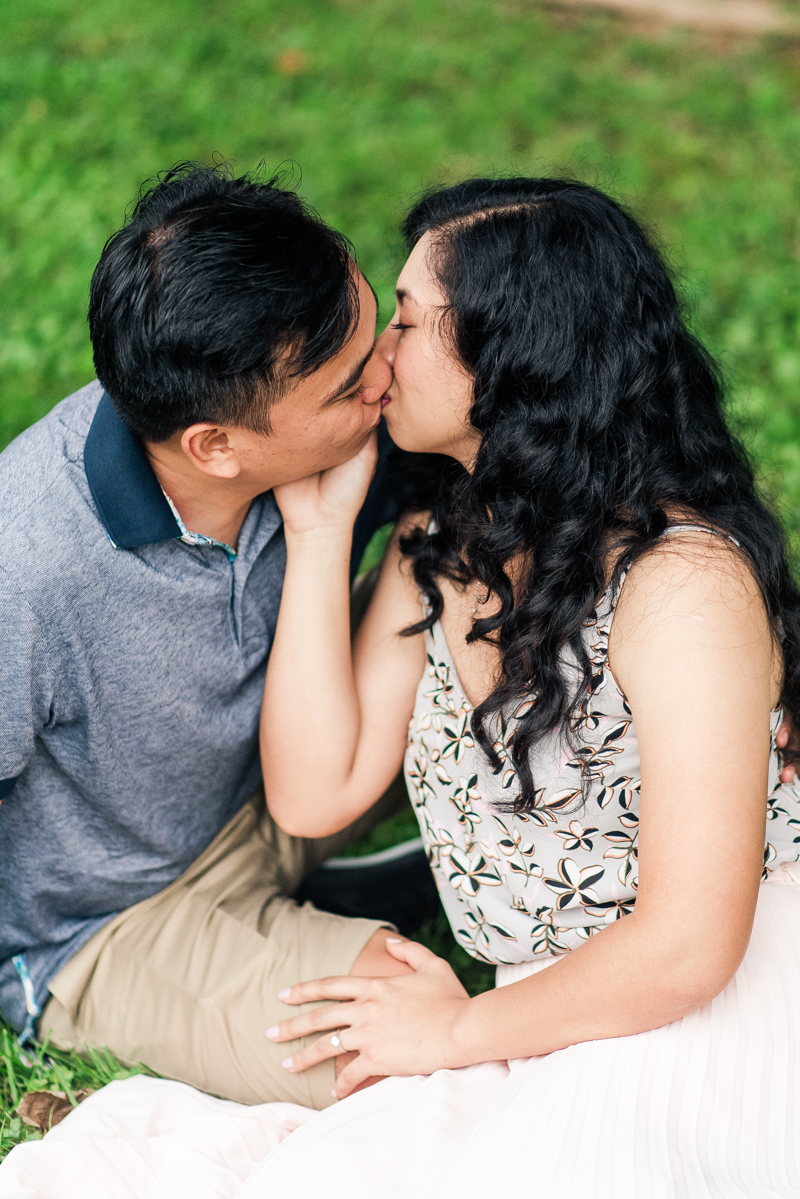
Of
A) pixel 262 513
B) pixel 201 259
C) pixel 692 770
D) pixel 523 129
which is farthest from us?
pixel 523 129

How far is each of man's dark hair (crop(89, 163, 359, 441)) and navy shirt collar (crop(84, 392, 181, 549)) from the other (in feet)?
0.16

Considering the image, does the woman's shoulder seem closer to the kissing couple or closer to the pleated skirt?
the kissing couple

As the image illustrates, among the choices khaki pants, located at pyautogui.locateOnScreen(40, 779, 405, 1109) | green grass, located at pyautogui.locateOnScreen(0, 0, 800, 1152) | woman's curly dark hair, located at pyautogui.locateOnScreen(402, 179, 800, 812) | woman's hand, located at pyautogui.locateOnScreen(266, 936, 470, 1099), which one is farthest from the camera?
green grass, located at pyautogui.locateOnScreen(0, 0, 800, 1152)

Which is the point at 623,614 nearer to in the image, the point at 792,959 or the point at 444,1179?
the point at 792,959

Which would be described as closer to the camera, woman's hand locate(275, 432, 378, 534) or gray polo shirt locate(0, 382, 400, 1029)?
gray polo shirt locate(0, 382, 400, 1029)

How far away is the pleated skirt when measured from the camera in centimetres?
187

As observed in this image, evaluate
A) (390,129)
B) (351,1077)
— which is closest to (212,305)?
(351,1077)

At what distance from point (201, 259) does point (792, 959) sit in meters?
1.85

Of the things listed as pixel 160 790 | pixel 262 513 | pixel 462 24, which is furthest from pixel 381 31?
pixel 160 790

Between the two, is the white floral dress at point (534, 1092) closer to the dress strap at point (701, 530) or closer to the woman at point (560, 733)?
the woman at point (560, 733)

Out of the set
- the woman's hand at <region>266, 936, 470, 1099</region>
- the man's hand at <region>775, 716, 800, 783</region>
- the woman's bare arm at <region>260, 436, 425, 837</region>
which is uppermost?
the woman's bare arm at <region>260, 436, 425, 837</region>

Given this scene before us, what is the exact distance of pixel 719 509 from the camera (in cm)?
220

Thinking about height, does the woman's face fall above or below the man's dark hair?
below

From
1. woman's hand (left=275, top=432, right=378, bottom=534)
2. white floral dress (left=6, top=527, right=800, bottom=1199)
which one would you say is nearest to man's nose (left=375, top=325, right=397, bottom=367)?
woman's hand (left=275, top=432, right=378, bottom=534)
